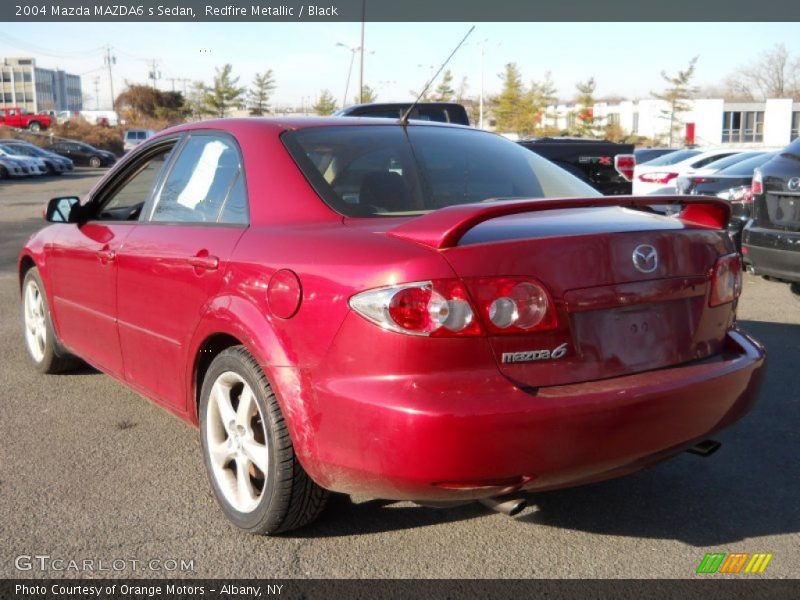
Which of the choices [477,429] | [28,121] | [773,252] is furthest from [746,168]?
[28,121]

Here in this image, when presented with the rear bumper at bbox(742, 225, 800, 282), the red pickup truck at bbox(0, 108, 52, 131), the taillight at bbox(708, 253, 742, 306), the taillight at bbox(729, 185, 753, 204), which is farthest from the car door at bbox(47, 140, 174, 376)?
the red pickup truck at bbox(0, 108, 52, 131)

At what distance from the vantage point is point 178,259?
3617 millimetres

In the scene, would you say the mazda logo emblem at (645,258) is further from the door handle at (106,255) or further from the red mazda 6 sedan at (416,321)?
the door handle at (106,255)

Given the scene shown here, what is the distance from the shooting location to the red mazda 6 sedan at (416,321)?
8.59ft

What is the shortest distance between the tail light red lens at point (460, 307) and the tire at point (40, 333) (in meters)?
3.30

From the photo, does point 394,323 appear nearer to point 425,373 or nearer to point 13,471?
point 425,373

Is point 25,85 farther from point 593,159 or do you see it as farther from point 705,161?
point 593,159

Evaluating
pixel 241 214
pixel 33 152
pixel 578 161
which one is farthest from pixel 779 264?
pixel 33 152

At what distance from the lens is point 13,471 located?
3.88 metres

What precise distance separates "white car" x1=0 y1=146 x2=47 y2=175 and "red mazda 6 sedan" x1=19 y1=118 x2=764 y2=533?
36.4m

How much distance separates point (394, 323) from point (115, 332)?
214 cm

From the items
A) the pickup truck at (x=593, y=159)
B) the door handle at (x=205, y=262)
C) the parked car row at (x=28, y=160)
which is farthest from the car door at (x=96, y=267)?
the parked car row at (x=28, y=160)

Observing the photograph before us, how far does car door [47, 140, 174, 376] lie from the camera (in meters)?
4.28

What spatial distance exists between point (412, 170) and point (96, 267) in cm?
186
